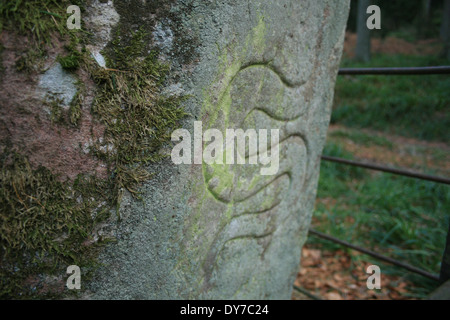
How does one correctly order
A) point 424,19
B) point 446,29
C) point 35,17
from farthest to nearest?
point 424,19 < point 446,29 < point 35,17

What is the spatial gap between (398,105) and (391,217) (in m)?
3.74

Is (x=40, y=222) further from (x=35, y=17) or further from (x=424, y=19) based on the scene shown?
(x=424, y=19)

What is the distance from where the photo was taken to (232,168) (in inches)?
36.9

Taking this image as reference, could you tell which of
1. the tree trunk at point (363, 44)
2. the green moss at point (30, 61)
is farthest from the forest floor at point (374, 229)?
the tree trunk at point (363, 44)

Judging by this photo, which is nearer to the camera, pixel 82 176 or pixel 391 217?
pixel 82 176

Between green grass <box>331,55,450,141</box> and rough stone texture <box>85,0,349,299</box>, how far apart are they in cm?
462

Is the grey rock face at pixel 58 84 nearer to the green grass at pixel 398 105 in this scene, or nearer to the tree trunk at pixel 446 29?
the green grass at pixel 398 105

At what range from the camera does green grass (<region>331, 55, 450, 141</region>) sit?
5066 mm

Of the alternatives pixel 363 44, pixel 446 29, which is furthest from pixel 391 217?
pixel 446 29

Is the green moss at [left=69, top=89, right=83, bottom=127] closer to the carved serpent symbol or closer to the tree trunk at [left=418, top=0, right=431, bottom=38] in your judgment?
the carved serpent symbol

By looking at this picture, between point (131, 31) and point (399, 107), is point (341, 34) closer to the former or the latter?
point (131, 31)

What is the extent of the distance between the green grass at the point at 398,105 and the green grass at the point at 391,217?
222cm

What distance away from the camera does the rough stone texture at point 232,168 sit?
742mm

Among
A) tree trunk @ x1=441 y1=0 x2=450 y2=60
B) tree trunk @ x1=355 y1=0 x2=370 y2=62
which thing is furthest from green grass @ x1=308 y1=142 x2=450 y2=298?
tree trunk @ x1=355 y1=0 x2=370 y2=62
